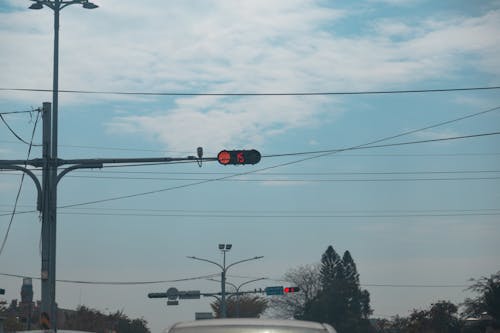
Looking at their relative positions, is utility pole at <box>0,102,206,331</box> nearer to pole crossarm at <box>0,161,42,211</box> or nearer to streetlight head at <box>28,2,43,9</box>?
pole crossarm at <box>0,161,42,211</box>

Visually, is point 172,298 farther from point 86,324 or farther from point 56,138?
point 56,138

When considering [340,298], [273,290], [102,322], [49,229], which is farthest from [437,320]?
[340,298]

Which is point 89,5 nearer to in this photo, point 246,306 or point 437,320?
point 437,320

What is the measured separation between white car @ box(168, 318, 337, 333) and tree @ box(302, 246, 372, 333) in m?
83.9

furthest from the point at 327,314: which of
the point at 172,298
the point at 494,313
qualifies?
the point at 494,313

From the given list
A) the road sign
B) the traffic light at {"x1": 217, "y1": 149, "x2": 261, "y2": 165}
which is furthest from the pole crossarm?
the road sign

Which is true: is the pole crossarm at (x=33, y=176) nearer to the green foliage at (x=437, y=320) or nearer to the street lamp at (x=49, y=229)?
the street lamp at (x=49, y=229)

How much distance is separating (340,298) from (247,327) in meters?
92.9

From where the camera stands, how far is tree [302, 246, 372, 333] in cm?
9512

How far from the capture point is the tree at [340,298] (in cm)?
9512

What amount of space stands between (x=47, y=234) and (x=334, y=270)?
82793mm

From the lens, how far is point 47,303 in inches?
971

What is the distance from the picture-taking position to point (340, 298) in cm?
9756

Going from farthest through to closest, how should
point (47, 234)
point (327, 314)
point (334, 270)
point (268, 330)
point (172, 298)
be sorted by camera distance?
point (334, 270) → point (327, 314) → point (172, 298) → point (47, 234) → point (268, 330)
